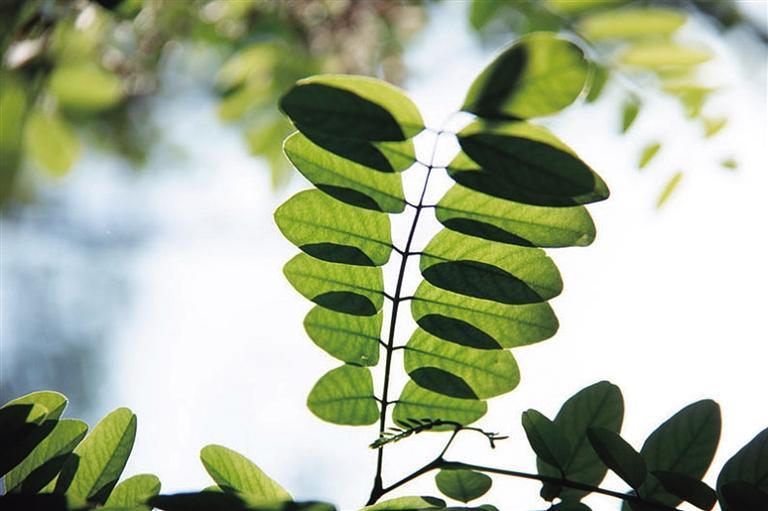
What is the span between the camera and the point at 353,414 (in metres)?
0.71

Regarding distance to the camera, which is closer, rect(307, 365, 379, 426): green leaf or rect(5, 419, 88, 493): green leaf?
rect(5, 419, 88, 493): green leaf

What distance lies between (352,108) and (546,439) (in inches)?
12.4

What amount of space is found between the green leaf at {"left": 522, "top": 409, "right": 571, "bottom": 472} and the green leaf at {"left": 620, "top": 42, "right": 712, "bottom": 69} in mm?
709

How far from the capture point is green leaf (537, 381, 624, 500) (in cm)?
65

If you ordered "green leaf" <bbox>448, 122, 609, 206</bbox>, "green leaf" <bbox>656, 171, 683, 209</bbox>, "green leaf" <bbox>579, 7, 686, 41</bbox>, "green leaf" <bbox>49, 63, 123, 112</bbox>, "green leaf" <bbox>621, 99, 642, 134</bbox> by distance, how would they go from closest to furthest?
1. "green leaf" <bbox>448, 122, 609, 206</bbox>
2. "green leaf" <bbox>579, 7, 686, 41</bbox>
3. "green leaf" <bbox>621, 99, 642, 134</bbox>
4. "green leaf" <bbox>656, 171, 683, 209</bbox>
5. "green leaf" <bbox>49, 63, 123, 112</bbox>

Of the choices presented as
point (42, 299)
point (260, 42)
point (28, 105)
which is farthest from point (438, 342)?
point (42, 299)

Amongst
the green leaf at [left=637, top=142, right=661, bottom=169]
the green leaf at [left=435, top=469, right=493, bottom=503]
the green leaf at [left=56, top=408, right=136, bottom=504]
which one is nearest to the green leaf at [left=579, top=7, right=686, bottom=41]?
the green leaf at [left=637, top=142, right=661, bottom=169]

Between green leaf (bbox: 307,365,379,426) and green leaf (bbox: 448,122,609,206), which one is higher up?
green leaf (bbox: 448,122,609,206)

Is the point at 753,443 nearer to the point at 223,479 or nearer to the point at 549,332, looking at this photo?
the point at 549,332

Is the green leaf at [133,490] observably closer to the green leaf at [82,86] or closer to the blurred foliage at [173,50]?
the blurred foliage at [173,50]

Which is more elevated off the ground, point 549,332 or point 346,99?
point 346,99

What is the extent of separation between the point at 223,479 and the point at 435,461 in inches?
6.9

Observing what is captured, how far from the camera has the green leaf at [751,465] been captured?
58 centimetres

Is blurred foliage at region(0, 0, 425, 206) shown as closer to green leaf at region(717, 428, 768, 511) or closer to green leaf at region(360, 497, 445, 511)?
green leaf at region(360, 497, 445, 511)
